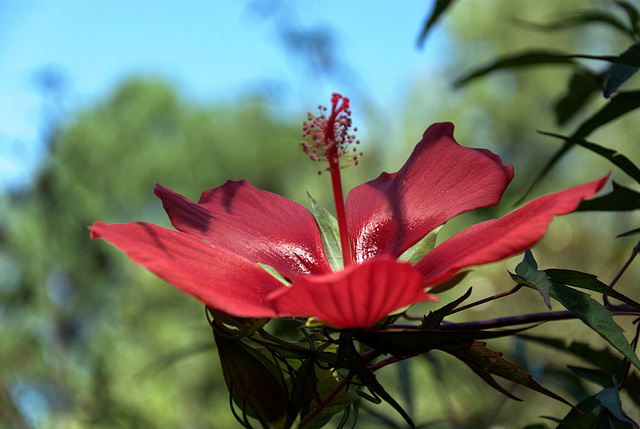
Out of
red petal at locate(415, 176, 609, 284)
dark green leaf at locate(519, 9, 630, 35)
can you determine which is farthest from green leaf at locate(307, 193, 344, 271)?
dark green leaf at locate(519, 9, 630, 35)

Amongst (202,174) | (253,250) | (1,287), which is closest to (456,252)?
(253,250)

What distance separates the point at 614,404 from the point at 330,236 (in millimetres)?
243

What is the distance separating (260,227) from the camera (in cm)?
47

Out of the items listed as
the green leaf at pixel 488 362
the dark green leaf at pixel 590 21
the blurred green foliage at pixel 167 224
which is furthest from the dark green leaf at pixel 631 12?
the green leaf at pixel 488 362

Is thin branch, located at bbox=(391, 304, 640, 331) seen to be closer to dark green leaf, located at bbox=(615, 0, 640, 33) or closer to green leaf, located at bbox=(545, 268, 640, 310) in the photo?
green leaf, located at bbox=(545, 268, 640, 310)

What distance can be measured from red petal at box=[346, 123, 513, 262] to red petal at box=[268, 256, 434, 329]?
14 cm

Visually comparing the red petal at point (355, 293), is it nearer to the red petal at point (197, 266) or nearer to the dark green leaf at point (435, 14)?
the red petal at point (197, 266)

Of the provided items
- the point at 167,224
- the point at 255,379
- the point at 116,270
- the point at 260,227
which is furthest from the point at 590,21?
the point at 167,224

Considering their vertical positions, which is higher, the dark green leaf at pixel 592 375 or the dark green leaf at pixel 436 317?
the dark green leaf at pixel 436 317

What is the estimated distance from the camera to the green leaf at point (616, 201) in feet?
1.64

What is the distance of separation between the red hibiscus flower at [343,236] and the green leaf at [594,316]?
0.06 m

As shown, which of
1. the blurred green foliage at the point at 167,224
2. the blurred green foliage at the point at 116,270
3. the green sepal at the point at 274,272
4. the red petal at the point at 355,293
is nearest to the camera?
the red petal at the point at 355,293

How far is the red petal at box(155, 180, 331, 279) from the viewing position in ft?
1.44

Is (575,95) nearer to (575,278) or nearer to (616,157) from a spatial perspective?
(616,157)
